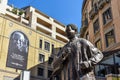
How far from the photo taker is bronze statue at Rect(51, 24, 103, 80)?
286 centimetres

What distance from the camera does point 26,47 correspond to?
37656 mm

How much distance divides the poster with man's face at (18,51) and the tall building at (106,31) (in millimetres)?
14625

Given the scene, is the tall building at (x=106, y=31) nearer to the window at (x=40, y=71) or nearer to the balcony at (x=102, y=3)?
the balcony at (x=102, y=3)

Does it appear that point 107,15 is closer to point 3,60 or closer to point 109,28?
point 109,28

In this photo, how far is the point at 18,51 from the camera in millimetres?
35781

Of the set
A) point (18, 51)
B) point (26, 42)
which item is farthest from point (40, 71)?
→ point (18, 51)

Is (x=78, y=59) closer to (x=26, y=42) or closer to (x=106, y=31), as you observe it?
(x=106, y=31)

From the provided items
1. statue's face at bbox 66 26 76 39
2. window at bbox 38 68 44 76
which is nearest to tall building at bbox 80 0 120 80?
statue's face at bbox 66 26 76 39

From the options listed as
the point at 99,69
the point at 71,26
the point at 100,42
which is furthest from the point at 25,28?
the point at 71,26

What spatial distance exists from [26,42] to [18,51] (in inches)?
118

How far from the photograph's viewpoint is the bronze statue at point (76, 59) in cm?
286

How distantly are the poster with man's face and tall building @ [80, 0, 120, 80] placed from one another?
576 inches

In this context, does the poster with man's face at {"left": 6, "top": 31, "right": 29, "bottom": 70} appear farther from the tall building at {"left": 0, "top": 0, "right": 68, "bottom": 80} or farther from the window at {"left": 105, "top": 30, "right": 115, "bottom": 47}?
the window at {"left": 105, "top": 30, "right": 115, "bottom": 47}

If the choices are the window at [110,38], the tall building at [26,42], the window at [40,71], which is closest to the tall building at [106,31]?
the window at [110,38]
